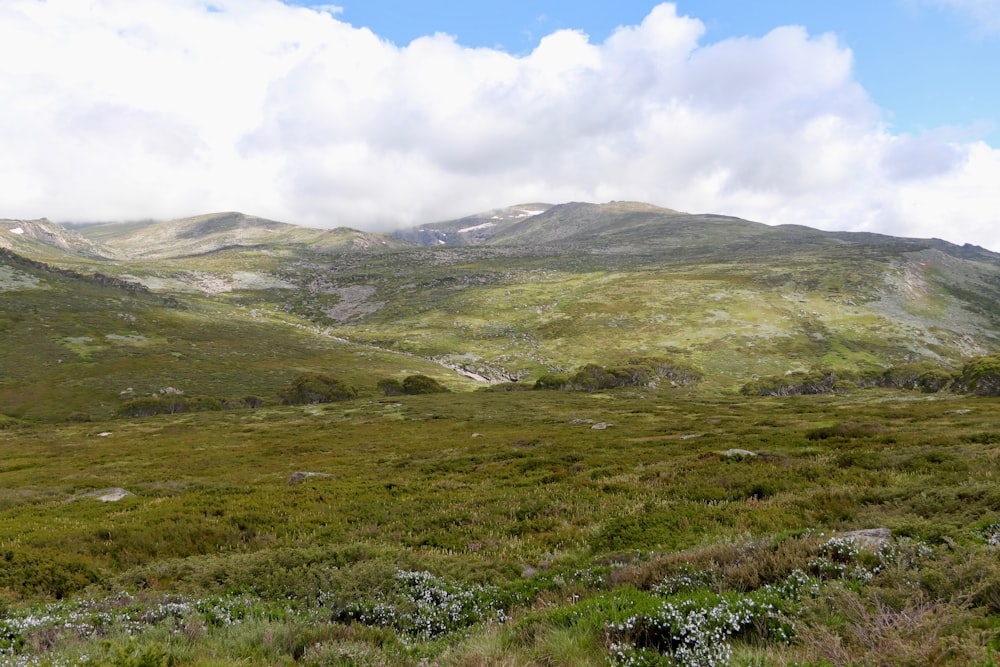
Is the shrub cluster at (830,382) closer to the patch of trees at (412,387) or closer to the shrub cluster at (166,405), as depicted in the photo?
the patch of trees at (412,387)

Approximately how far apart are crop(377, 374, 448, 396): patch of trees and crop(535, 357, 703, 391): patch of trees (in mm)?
21560

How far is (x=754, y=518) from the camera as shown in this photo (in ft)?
46.4

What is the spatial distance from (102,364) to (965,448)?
13760 cm

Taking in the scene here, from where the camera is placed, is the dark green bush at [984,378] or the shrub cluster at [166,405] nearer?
the dark green bush at [984,378]

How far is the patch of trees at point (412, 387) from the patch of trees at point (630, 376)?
21560 millimetres

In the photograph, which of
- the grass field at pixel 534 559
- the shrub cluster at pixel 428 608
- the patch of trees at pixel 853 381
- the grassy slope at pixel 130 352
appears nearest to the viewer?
the grass field at pixel 534 559

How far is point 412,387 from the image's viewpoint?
9850 cm

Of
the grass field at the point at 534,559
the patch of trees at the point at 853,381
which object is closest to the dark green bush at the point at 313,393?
the grass field at the point at 534,559

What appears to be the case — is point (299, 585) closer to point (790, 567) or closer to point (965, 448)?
point (790, 567)

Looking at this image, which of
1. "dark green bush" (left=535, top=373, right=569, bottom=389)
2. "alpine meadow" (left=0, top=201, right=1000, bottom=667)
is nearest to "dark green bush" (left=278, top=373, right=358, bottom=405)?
"alpine meadow" (left=0, top=201, right=1000, bottom=667)

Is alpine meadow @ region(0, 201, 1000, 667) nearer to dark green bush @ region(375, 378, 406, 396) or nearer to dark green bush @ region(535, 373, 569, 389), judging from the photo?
dark green bush @ region(375, 378, 406, 396)

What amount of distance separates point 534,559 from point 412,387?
87799 millimetres

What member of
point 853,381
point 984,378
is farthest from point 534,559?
point 853,381

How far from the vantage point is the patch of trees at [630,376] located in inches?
3898
